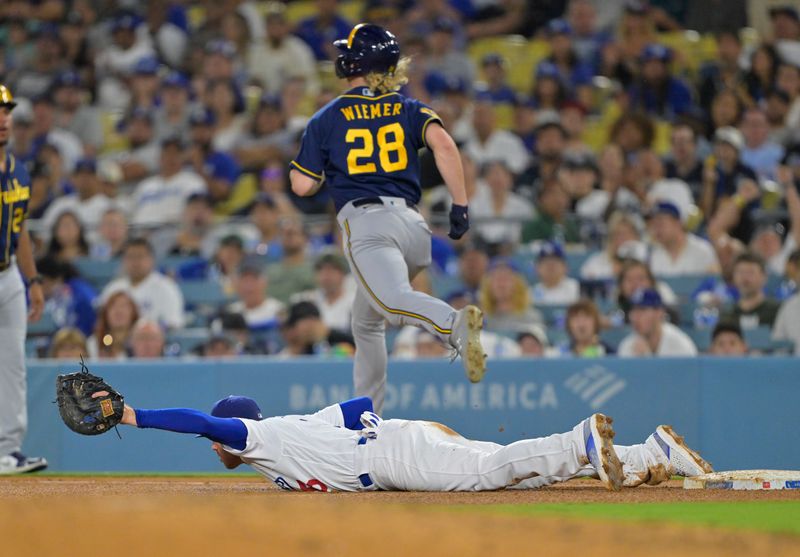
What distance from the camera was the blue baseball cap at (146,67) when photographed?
14977 mm

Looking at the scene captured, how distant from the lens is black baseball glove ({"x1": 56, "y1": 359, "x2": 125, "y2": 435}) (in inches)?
231

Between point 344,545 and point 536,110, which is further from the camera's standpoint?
point 536,110

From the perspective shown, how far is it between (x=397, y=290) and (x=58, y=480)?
102 inches

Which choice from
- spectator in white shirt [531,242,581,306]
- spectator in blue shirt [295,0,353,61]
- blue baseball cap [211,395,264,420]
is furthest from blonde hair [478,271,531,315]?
spectator in blue shirt [295,0,353,61]

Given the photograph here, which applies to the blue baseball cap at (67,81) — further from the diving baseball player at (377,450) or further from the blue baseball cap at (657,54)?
the diving baseball player at (377,450)

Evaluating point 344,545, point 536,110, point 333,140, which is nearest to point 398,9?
point 536,110

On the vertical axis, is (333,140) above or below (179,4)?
below

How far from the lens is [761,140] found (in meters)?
12.0

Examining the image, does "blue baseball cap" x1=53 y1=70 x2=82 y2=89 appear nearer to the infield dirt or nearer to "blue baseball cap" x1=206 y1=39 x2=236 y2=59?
"blue baseball cap" x1=206 y1=39 x2=236 y2=59

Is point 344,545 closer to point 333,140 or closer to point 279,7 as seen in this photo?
point 333,140

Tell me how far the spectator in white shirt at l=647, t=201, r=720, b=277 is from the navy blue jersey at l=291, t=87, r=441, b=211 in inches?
161

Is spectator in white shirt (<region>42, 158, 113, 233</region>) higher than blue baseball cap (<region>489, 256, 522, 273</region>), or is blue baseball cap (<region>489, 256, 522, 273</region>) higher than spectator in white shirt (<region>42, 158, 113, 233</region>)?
spectator in white shirt (<region>42, 158, 113, 233</region>)

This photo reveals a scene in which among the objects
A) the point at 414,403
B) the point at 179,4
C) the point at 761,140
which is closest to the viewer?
the point at 414,403

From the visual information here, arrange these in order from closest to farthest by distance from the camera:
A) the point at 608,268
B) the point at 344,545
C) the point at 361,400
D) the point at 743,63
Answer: the point at 344,545
the point at 361,400
the point at 608,268
the point at 743,63
